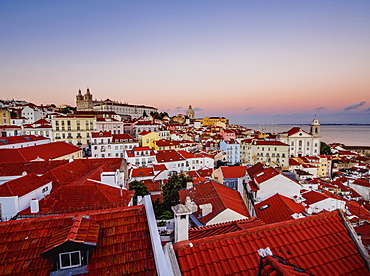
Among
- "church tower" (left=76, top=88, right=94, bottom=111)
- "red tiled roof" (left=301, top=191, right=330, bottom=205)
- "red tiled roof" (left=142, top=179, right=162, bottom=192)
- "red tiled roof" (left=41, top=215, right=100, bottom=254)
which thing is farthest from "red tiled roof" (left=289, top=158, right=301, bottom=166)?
"church tower" (left=76, top=88, right=94, bottom=111)

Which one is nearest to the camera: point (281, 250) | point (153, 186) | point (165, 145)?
point (281, 250)

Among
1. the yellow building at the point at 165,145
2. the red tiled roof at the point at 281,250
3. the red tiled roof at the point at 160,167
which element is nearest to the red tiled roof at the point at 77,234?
the red tiled roof at the point at 281,250

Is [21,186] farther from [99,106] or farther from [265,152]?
[99,106]

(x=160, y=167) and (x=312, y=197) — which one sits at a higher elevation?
(x=312, y=197)

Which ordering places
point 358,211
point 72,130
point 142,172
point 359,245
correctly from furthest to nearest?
1. point 72,130
2. point 142,172
3. point 358,211
4. point 359,245

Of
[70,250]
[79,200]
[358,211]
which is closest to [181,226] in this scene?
[70,250]

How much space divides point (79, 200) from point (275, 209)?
1084 centimetres

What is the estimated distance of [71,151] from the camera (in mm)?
30297

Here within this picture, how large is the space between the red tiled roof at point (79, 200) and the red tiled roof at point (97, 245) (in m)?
5.42

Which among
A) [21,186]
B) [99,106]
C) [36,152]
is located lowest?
[36,152]

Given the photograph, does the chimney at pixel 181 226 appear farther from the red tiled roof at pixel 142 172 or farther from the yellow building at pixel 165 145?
the yellow building at pixel 165 145

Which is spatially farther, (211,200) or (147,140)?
(147,140)

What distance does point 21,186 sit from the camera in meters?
10.4

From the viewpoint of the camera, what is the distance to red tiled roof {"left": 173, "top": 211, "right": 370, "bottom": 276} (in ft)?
11.2
